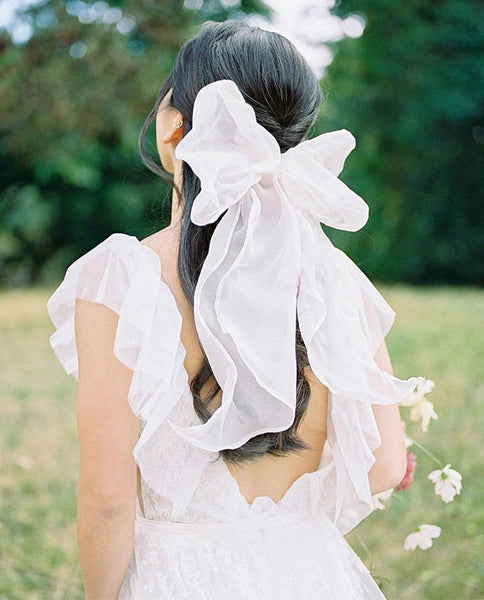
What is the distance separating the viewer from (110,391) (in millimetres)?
1191

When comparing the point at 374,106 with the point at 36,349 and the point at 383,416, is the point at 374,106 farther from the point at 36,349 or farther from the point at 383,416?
the point at 383,416

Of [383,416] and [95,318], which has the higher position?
[95,318]

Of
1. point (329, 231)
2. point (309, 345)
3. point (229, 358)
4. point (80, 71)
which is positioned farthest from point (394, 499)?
point (329, 231)

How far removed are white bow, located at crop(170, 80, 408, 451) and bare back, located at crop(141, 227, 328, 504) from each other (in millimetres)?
54

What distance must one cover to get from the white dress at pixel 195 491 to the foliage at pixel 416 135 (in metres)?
14.4

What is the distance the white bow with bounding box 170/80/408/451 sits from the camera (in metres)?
1.22

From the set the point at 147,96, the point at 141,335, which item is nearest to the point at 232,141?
the point at 141,335

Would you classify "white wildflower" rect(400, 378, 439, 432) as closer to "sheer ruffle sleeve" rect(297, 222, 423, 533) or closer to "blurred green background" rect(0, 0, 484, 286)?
"sheer ruffle sleeve" rect(297, 222, 423, 533)

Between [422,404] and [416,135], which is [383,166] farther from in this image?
[422,404]

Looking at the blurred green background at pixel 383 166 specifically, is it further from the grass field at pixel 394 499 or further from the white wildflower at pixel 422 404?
the white wildflower at pixel 422 404

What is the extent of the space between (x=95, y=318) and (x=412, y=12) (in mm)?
16329

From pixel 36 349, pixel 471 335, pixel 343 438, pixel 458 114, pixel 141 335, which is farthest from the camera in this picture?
pixel 458 114

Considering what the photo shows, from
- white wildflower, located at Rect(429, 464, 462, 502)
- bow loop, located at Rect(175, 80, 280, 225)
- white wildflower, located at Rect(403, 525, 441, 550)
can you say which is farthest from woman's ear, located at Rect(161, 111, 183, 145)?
white wildflower, located at Rect(403, 525, 441, 550)

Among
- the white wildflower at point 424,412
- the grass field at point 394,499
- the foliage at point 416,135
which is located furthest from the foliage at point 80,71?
the foliage at point 416,135
